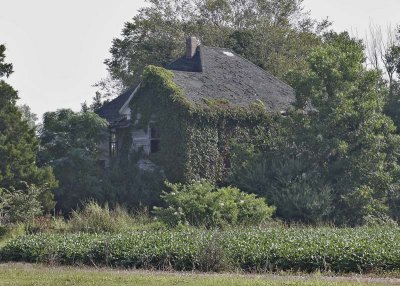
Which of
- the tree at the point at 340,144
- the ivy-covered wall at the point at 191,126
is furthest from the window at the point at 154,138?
the tree at the point at 340,144

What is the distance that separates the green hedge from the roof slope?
1587cm

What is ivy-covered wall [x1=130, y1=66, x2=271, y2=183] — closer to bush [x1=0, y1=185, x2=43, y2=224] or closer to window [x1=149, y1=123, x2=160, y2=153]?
window [x1=149, y1=123, x2=160, y2=153]

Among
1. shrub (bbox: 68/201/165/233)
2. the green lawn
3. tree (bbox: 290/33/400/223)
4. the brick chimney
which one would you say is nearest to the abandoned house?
the brick chimney

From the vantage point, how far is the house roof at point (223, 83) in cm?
3622

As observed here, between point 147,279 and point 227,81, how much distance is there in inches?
940

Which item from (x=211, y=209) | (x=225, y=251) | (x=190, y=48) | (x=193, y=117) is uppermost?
(x=190, y=48)

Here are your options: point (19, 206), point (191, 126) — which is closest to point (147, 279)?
point (19, 206)

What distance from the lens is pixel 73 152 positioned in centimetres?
3409

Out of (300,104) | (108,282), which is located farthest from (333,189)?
(108,282)

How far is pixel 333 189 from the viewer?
30.5 metres

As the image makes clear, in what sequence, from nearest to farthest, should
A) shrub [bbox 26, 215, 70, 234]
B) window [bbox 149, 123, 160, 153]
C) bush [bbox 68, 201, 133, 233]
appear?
1. bush [bbox 68, 201, 133, 233]
2. shrub [bbox 26, 215, 70, 234]
3. window [bbox 149, 123, 160, 153]

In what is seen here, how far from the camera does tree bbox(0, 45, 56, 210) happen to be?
30.9 metres

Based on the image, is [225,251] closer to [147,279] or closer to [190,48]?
[147,279]

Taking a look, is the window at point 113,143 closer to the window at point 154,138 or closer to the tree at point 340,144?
the window at point 154,138
